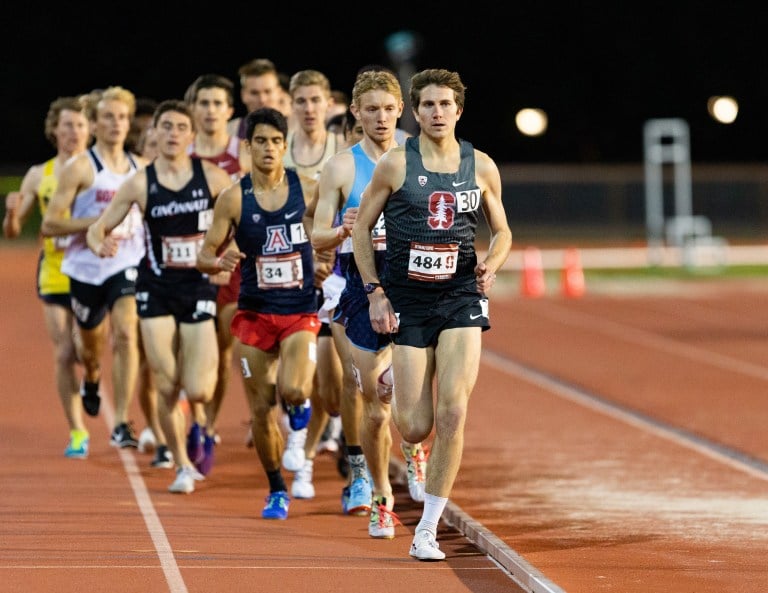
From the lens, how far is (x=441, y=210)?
24.1 ft

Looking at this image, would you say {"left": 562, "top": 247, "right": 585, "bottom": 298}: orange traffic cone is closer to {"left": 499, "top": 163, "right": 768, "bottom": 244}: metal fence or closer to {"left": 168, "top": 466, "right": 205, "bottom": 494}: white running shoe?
{"left": 168, "top": 466, "right": 205, "bottom": 494}: white running shoe

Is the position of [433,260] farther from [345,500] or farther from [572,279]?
[572,279]

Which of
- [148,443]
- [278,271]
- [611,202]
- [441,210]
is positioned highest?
[611,202]

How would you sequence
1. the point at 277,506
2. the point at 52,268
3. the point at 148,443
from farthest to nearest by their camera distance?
1. the point at 52,268
2. the point at 148,443
3. the point at 277,506

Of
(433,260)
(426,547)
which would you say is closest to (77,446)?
(426,547)

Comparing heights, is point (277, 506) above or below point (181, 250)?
below

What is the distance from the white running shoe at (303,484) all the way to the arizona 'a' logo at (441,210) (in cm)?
250

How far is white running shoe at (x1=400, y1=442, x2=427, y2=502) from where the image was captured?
913 centimetres

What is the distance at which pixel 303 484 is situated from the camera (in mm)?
9344

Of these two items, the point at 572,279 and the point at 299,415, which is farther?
the point at 572,279

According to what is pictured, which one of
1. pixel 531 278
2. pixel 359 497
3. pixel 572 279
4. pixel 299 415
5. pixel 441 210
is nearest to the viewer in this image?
pixel 441 210

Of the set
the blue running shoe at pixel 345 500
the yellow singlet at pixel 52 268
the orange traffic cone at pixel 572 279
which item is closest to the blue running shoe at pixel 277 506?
the blue running shoe at pixel 345 500

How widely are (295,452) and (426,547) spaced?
223 cm

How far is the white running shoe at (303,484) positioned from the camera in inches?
365
